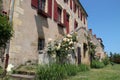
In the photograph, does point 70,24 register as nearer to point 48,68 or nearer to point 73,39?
point 73,39

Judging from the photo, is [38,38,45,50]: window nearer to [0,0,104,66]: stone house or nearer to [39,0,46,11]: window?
[0,0,104,66]: stone house

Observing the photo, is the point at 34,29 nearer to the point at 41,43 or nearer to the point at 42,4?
the point at 41,43

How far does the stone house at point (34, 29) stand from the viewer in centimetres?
1190

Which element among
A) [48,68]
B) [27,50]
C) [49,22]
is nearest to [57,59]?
[27,50]

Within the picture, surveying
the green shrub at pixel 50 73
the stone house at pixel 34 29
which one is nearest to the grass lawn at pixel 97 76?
the green shrub at pixel 50 73

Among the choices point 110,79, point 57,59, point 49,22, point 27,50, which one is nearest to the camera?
point 110,79

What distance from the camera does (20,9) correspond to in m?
12.5

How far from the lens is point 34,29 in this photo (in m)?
14.0

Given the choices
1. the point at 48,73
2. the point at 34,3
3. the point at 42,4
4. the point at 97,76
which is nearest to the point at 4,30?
the point at 48,73

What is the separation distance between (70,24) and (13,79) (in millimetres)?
14425

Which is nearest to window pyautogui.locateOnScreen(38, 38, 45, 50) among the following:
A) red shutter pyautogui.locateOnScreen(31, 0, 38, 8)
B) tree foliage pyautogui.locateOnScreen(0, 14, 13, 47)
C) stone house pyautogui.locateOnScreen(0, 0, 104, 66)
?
stone house pyautogui.locateOnScreen(0, 0, 104, 66)

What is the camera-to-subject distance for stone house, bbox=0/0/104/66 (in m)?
11.9

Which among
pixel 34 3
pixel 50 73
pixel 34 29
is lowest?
pixel 50 73

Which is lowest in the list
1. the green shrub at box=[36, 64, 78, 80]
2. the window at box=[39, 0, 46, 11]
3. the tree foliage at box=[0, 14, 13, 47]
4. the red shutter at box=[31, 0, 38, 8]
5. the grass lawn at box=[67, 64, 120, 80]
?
the grass lawn at box=[67, 64, 120, 80]
